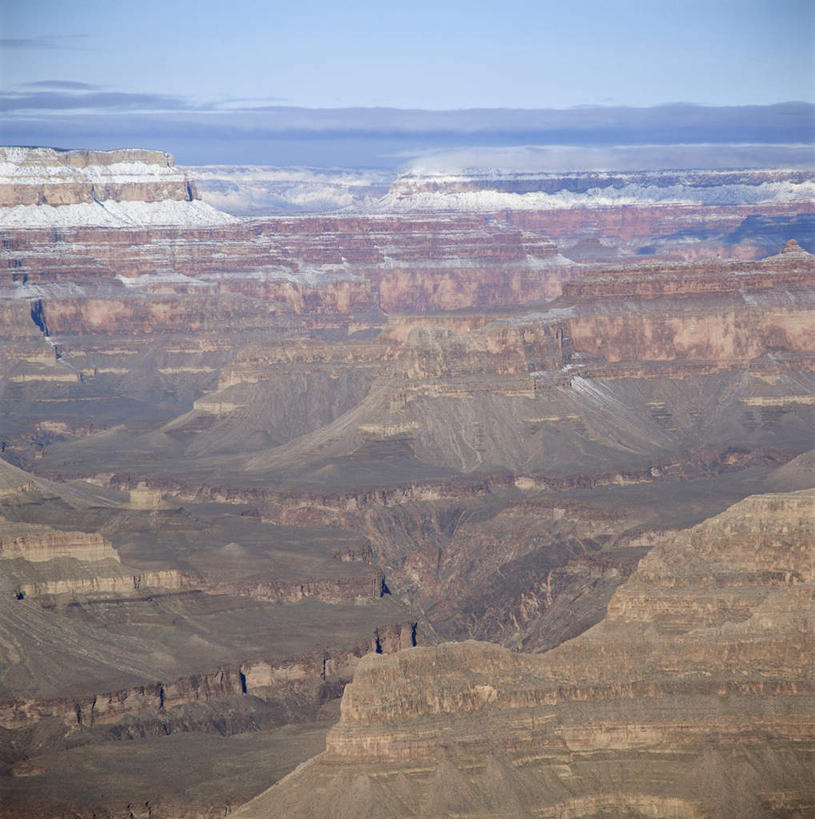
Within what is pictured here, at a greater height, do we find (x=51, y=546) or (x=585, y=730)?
→ (x=585, y=730)

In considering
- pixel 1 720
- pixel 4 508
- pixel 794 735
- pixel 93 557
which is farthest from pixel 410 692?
pixel 4 508

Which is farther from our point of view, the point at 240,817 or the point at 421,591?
the point at 421,591

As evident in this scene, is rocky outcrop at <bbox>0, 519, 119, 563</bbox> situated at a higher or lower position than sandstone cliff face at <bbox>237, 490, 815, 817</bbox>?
lower

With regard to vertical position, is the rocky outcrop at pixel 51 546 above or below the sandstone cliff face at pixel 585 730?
below

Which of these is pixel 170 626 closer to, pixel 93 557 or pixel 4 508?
pixel 93 557

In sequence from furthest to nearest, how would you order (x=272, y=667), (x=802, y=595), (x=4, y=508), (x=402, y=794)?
(x=4, y=508), (x=272, y=667), (x=802, y=595), (x=402, y=794)

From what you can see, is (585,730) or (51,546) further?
(51,546)

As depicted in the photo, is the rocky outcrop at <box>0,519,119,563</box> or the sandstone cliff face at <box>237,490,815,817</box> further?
the rocky outcrop at <box>0,519,119,563</box>

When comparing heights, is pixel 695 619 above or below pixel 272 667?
above
